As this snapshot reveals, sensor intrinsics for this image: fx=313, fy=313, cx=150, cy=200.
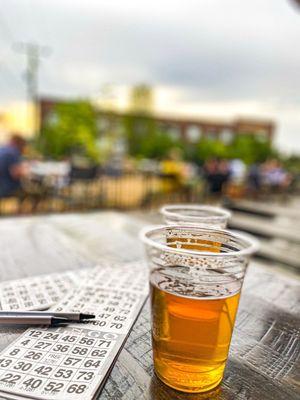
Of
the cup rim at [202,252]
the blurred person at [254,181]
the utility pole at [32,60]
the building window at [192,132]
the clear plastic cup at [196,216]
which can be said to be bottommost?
the blurred person at [254,181]

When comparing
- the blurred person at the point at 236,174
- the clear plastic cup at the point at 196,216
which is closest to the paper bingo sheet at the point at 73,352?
the clear plastic cup at the point at 196,216

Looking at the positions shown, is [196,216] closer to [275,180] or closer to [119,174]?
[119,174]

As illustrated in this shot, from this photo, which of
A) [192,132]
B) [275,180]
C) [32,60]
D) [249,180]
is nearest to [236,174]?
[275,180]

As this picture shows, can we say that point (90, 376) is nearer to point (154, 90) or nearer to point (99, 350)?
point (99, 350)

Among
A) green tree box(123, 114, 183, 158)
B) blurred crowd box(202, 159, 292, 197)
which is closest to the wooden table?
blurred crowd box(202, 159, 292, 197)

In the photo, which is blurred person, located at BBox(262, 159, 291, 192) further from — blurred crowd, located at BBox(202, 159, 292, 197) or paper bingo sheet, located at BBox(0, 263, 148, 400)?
paper bingo sheet, located at BBox(0, 263, 148, 400)

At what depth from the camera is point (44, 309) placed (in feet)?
2.54

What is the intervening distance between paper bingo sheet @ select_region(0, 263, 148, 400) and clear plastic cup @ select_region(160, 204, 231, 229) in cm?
23

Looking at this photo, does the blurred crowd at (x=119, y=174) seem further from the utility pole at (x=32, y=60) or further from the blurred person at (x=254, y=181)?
the utility pole at (x=32, y=60)

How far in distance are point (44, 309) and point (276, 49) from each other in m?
9.53

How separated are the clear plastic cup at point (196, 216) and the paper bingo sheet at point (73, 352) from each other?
0.23 metres

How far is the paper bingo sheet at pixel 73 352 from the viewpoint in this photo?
1.63 ft

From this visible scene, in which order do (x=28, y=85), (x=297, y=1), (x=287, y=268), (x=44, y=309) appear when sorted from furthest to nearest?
(x=28, y=85) → (x=287, y=268) → (x=297, y=1) → (x=44, y=309)

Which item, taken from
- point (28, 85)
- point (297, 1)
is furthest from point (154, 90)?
point (297, 1)
